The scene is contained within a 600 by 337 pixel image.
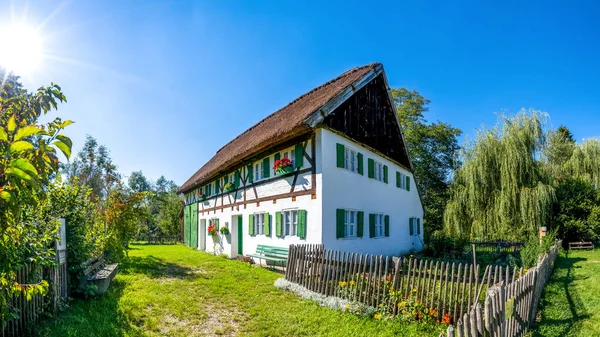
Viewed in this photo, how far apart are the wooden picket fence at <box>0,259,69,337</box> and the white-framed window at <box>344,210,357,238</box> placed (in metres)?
8.62

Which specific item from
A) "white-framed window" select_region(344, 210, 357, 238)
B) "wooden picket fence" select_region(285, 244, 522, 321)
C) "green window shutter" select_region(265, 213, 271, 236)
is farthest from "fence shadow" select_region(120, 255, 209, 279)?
"white-framed window" select_region(344, 210, 357, 238)

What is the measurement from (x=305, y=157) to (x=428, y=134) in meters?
20.3

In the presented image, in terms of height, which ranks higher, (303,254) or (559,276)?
(303,254)

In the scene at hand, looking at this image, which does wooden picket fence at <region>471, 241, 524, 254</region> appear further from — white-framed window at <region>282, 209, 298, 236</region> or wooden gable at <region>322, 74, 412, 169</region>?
white-framed window at <region>282, 209, 298, 236</region>

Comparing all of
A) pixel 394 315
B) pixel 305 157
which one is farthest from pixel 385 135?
pixel 394 315

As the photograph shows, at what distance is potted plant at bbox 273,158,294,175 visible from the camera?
40.3 feet

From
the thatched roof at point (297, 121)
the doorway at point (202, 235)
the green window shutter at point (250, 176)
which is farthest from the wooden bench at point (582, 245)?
the doorway at point (202, 235)

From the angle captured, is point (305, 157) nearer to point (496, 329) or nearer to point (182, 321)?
point (182, 321)

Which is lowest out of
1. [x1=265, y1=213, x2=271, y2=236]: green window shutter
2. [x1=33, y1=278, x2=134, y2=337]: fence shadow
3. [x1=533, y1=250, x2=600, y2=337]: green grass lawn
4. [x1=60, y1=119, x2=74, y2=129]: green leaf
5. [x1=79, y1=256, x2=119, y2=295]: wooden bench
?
[x1=533, y1=250, x2=600, y2=337]: green grass lawn

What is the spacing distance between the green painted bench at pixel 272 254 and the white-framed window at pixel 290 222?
2.10ft

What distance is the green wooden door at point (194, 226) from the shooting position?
24372 millimetres

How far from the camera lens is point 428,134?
1140 inches

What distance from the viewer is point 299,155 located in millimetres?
12141

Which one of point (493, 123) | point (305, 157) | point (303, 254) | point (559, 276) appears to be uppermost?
point (493, 123)
